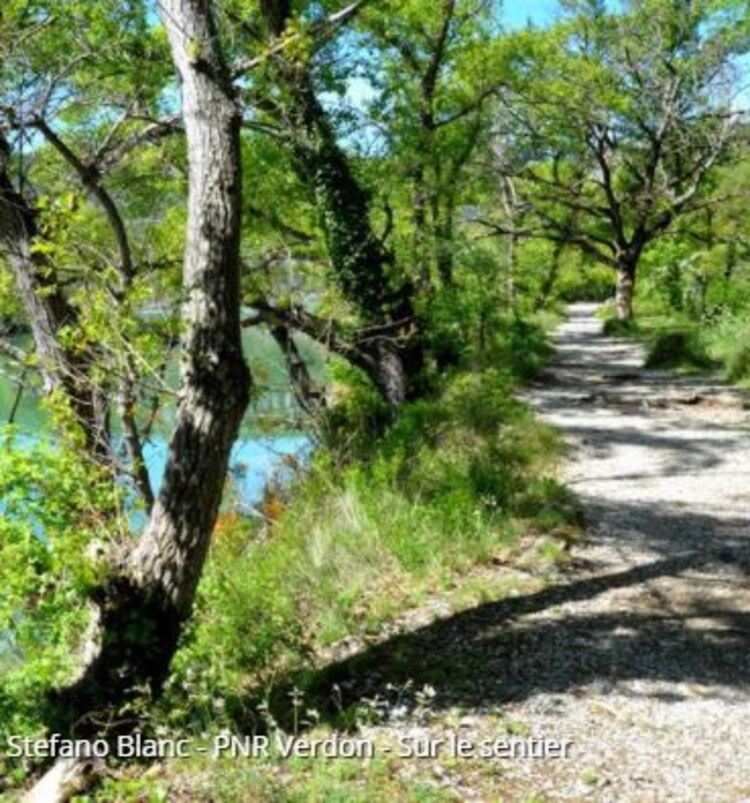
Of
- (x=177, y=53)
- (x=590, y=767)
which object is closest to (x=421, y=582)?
(x=590, y=767)

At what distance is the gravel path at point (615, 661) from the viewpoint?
3.95 meters

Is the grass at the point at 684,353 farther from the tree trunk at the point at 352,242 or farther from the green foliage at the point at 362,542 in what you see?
the green foliage at the point at 362,542

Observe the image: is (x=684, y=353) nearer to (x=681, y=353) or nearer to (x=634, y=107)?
(x=681, y=353)

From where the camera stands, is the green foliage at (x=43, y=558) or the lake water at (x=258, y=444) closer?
the green foliage at (x=43, y=558)

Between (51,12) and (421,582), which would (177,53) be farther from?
(51,12)

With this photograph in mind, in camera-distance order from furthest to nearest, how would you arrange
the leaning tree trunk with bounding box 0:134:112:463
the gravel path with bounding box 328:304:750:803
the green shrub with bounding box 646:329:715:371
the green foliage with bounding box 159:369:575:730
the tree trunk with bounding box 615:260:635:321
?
the tree trunk with bounding box 615:260:635:321
the green shrub with bounding box 646:329:715:371
the leaning tree trunk with bounding box 0:134:112:463
the green foliage with bounding box 159:369:575:730
the gravel path with bounding box 328:304:750:803

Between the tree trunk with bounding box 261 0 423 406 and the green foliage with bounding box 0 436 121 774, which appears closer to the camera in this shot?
the green foliage with bounding box 0 436 121 774

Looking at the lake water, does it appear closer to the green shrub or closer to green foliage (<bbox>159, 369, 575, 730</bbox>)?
green foliage (<bbox>159, 369, 575, 730</bbox>)

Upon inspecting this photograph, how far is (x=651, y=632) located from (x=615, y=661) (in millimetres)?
466

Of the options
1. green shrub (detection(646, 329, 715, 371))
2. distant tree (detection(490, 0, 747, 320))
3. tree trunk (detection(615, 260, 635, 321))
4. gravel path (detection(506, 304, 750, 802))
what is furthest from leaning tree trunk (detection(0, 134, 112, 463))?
tree trunk (detection(615, 260, 635, 321))

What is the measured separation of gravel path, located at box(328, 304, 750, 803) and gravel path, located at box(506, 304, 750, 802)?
0.04 feet

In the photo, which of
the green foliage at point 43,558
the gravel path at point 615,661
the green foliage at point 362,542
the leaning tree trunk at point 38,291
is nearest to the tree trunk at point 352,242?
the green foliage at point 362,542

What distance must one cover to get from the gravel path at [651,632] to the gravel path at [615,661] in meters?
0.01

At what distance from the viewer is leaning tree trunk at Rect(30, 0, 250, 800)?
4711 mm
